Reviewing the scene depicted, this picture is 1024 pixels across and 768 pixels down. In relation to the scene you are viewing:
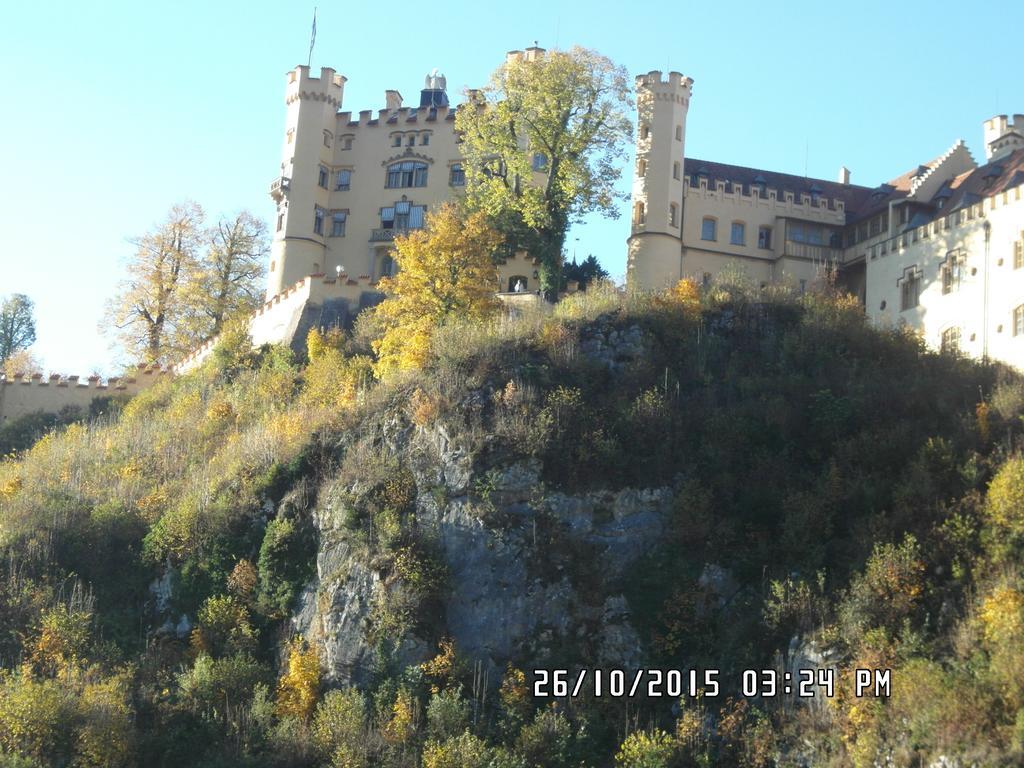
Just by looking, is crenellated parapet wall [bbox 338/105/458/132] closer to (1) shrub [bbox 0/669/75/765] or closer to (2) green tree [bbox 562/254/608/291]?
(2) green tree [bbox 562/254/608/291]

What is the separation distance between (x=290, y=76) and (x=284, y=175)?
529 cm

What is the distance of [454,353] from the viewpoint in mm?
45406

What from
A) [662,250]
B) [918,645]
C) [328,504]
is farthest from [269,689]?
[662,250]

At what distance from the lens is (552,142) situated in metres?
58.8

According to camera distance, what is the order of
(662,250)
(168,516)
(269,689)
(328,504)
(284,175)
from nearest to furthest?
1. (269,689)
2. (328,504)
3. (168,516)
4. (662,250)
5. (284,175)

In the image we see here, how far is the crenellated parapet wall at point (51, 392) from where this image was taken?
2552 inches

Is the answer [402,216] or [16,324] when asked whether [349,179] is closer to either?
[402,216]

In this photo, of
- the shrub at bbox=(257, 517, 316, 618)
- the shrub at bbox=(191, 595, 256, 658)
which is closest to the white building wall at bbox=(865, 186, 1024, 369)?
the shrub at bbox=(257, 517, 316, 618)

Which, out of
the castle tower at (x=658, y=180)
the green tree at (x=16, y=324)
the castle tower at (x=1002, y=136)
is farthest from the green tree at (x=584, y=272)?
the green tree at (x=16, y=324)

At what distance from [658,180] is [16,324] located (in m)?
50.6

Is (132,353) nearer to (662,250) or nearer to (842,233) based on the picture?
(662,250)

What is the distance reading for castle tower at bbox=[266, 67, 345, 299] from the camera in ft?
213

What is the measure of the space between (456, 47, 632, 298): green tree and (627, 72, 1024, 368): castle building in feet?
10.5

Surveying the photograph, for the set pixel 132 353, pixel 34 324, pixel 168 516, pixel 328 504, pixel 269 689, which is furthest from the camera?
pixel 34 324
